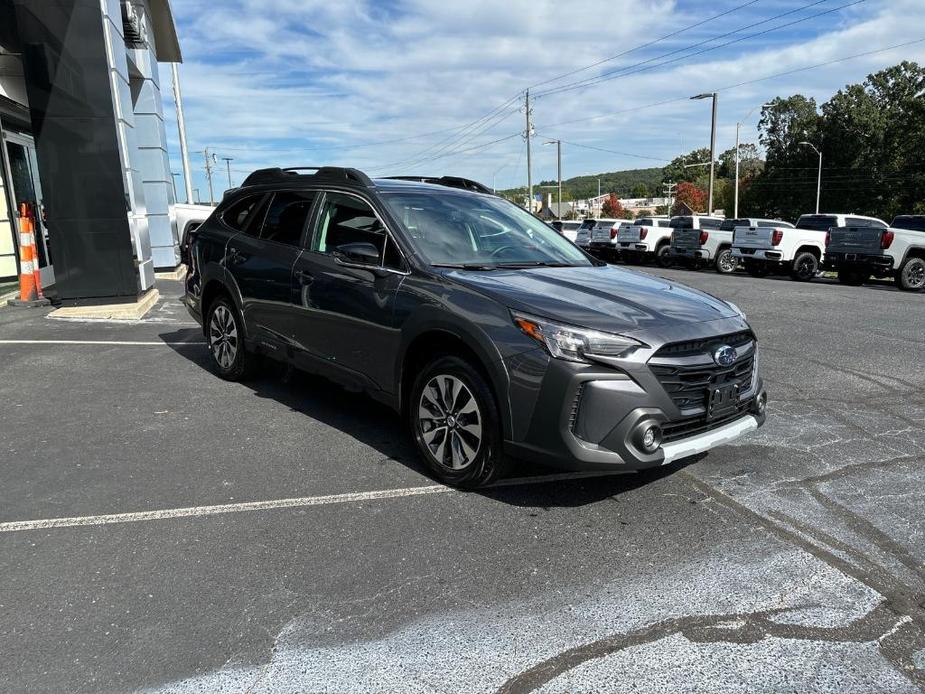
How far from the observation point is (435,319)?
13.0 feet

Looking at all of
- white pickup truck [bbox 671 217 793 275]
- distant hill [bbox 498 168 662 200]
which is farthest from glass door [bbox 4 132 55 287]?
distant hill [bbox 498 168 662 200]

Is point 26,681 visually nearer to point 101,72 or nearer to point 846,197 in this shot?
point 101,72

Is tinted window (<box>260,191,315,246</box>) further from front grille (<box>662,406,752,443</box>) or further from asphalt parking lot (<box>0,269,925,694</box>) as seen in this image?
front grille (<box>662,406,752,443</box>)

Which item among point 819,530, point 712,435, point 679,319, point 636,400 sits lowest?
point 819,530

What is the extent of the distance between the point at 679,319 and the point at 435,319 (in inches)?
52.9

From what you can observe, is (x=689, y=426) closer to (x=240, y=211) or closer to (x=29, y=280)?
(x=240, y=211)

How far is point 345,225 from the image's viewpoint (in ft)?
16.1

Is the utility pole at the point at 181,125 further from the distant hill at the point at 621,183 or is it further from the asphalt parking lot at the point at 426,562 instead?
the distant hill at the point at 621,183

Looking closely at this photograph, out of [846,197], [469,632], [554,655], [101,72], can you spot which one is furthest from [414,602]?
[846,197]

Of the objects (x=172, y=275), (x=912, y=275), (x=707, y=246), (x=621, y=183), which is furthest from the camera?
(x=621, y=183)

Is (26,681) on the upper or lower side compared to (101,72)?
lower

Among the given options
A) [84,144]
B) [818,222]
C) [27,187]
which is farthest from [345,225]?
[818,222]

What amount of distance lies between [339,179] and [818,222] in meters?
19.4

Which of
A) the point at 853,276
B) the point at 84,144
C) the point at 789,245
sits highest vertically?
the point at 84,144
